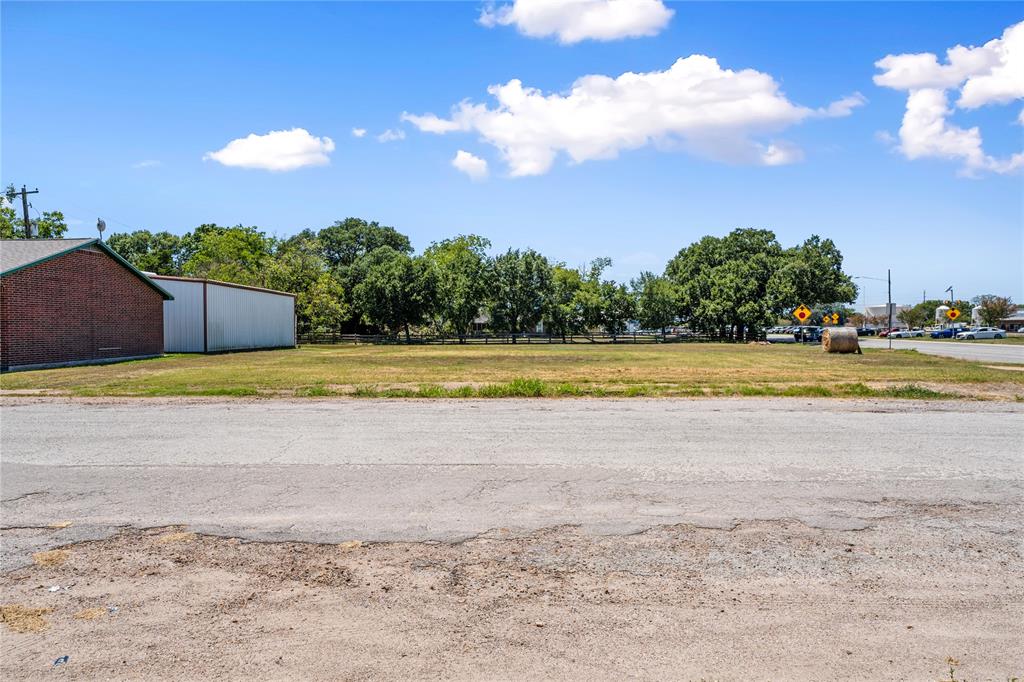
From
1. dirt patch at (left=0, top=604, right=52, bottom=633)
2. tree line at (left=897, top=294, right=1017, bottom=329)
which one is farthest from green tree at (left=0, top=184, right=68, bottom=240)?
tree line at (left=897, top=294, right=1017, bottom=329)

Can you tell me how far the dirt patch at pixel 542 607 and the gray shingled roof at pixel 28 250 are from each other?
25.3 m

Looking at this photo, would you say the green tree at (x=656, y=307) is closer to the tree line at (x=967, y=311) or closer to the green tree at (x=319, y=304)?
the green tree at (x=319, y=304)

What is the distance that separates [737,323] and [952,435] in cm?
6182

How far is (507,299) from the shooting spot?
222 feet

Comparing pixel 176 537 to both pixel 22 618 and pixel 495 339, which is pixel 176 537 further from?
pixel 495 339

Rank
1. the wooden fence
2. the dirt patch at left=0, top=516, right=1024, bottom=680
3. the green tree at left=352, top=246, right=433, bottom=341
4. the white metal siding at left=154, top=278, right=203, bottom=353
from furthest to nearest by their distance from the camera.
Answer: the green tree at left=352, top=246, right=433, bottom=341, the wooden fence, the white metal siding at left=154, top=278, right=203, bottom=353, the dirt patch at left=0, top=516, right=1024, bottom=680

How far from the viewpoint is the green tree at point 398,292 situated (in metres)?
65.9

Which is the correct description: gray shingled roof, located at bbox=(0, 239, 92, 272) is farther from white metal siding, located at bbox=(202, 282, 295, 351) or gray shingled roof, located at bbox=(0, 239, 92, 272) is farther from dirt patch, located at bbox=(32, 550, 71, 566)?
dirt patch, located at bbox=(32, 550, 71, 566)

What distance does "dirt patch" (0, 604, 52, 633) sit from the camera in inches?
152

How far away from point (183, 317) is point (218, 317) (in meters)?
2.54

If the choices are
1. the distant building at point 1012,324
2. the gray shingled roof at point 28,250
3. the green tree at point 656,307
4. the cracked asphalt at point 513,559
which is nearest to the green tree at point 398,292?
the green tree at point 656,307

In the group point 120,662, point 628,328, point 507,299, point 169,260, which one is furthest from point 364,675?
point 169,260

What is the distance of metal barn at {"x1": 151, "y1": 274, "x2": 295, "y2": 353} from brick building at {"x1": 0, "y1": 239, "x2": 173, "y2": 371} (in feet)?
12.6

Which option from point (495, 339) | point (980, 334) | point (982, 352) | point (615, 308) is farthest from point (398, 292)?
point (980, 334)
